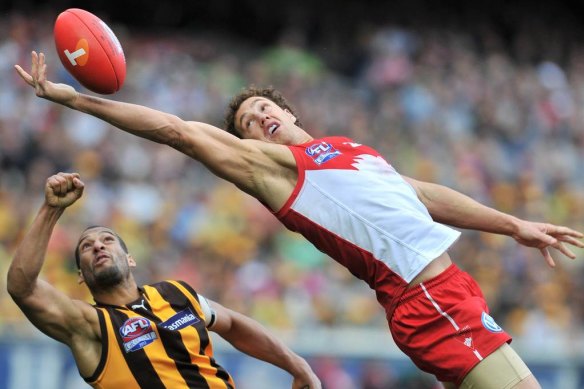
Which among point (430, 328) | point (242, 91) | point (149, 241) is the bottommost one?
point (149, 241)

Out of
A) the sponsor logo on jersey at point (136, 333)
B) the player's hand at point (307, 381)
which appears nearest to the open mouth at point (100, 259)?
the sponsor logo on jersey at point (136, 333)

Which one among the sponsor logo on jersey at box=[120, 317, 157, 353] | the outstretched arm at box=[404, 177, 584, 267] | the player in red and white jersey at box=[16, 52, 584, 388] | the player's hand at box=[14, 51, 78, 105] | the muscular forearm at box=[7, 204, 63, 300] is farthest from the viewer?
the sponsor logo on jersey at box=[120, 317, 157, 353]

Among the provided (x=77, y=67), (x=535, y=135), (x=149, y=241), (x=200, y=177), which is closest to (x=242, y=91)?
(x=77, y=67)

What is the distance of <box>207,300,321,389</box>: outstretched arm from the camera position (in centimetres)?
591

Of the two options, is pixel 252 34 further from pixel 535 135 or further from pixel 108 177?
pixel 108 177

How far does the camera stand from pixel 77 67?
197 inches

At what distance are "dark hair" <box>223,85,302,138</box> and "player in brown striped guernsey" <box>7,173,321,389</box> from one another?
893 mm

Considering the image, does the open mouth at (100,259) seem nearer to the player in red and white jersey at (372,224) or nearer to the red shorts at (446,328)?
the player in red and white jersey at (372,224)

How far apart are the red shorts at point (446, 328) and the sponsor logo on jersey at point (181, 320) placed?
1.25 meters

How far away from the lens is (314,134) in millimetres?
12570

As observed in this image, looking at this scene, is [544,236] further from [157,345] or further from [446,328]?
[157,345]

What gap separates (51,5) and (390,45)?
4.81 meters

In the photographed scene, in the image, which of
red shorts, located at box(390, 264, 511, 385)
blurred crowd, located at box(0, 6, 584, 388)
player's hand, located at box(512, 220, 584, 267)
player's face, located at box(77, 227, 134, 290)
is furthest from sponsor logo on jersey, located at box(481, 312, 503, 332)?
blurred crowd, located at box(0, 6, 584, 388)

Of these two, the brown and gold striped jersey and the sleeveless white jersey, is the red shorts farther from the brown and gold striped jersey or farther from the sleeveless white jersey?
the brown and gold striped jersey
